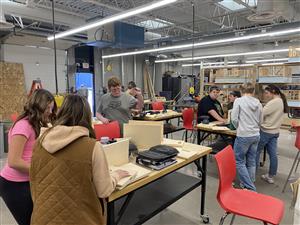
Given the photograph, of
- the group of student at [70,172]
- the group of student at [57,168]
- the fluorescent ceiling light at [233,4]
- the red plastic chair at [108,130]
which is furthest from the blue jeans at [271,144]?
the fluorescent ceiling light at [233,4]

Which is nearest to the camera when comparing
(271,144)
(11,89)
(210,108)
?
(271,144)

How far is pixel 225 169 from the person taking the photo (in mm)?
1953

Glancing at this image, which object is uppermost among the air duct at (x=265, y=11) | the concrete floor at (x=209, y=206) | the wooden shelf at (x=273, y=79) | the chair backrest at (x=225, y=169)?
the air duct at (x=265, y=11)

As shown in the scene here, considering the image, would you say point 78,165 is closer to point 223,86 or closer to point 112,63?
point 223,86

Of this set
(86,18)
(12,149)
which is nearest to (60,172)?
(12,149)

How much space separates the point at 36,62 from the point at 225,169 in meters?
7.78

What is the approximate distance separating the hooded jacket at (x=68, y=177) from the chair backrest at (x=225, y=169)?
3.36ft

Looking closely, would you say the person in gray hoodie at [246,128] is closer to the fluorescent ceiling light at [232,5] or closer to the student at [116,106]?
the student at [116,106]

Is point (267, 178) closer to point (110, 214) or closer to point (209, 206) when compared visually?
point (209, 206)

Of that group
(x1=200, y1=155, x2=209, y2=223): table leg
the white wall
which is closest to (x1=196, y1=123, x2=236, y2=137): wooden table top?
(x1=200, y1=155, x2=209, y2=223): table leg

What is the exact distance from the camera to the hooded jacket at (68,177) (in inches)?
45.1

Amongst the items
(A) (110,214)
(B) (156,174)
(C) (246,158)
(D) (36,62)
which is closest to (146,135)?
(B) (156,174)

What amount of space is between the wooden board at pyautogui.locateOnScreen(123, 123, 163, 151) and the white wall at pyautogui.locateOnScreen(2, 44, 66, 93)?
6.52 m

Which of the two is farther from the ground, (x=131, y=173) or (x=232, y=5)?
(x=232, y=5)
